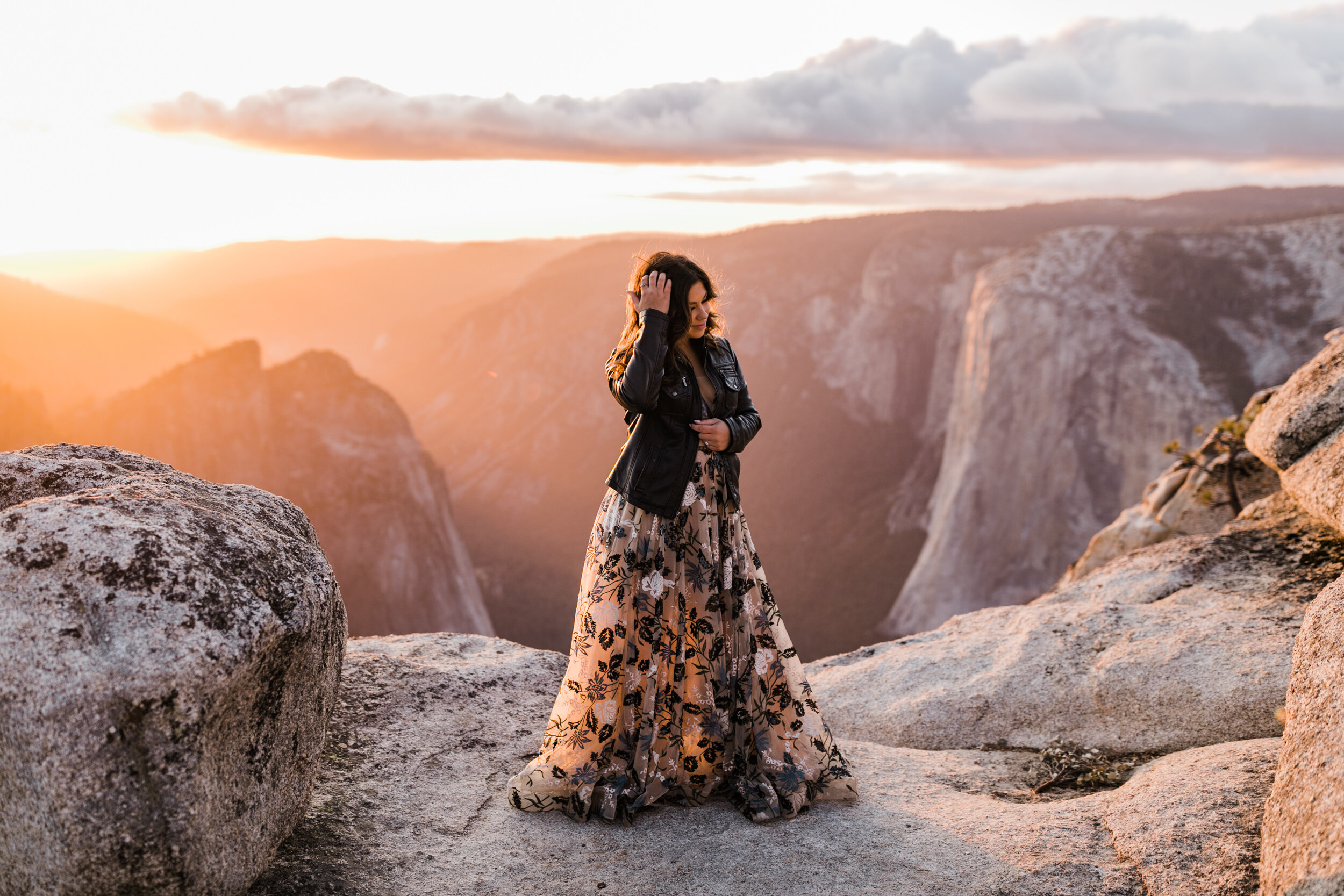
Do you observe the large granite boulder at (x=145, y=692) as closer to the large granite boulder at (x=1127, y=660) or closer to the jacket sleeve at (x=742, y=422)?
the jacket sleeve at (x=742, y=422)

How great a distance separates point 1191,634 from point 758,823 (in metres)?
3.35

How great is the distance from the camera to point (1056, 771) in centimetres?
482

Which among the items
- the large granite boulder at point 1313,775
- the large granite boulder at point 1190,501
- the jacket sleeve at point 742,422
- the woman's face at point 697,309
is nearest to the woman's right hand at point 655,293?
the woman's face at point 697,309

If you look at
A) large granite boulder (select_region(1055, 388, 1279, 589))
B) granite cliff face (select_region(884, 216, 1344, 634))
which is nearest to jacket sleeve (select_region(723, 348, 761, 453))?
large granite boulder (select_region(1055, 388, 1279, 589))

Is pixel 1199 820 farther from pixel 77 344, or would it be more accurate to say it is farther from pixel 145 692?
pixel 77 344

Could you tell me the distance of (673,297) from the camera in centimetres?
400

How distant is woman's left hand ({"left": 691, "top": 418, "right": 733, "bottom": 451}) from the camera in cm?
396

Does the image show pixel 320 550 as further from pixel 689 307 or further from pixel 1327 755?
pixel 1327 755

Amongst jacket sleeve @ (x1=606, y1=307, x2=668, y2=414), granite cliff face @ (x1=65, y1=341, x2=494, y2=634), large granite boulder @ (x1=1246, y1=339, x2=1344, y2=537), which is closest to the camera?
jacket sleeve @ (x1=606, y1=307, x2=668, y2=414)

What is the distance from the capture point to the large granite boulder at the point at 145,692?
2.54m

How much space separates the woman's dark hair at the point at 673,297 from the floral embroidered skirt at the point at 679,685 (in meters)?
0.61

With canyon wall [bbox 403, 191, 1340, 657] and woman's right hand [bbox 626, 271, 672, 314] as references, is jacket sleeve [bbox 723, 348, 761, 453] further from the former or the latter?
canyon wall [bbox 403, 191, 1340, 657]

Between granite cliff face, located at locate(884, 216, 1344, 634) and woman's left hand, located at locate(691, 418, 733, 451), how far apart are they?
2581cm

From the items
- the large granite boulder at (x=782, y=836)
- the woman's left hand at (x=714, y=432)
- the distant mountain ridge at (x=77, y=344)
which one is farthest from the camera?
the distant mountain ridge at (x=77, y=344)
